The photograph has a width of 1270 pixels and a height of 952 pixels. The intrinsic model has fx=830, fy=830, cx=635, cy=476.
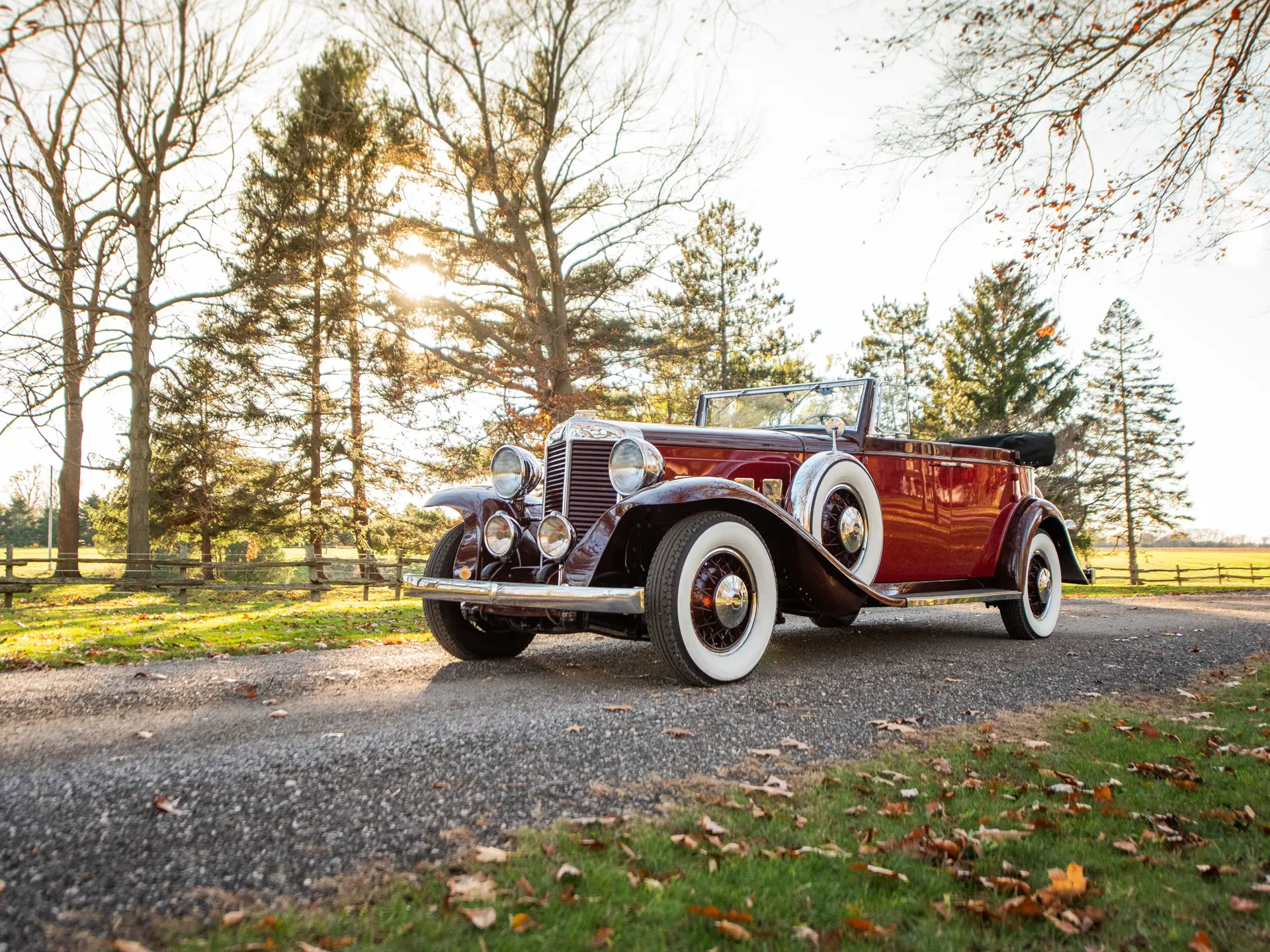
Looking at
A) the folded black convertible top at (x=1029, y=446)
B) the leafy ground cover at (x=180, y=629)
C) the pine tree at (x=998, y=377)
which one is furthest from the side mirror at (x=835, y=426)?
the pine tree at (x=998, y=377)

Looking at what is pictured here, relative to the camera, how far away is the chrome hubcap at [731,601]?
4625 mm

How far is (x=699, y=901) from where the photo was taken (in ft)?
6.62

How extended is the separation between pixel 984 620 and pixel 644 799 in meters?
7.54

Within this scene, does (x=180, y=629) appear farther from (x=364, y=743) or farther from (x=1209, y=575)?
(x=1209, y=575)

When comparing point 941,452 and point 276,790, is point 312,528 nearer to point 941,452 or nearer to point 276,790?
point 941,452

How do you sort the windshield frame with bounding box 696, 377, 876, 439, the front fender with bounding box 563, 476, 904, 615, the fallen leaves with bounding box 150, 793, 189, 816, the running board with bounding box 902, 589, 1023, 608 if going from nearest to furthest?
the fallen leaves with bounding box 150, 793, 189, 816
the front fender with bounding box 563, 476, 904, 615
the running board with bounding box 902, 589, 1023, 608
the windshield frame with bounding box 696, 377, 876, 439

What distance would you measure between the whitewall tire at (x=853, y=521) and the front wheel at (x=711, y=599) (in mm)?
883

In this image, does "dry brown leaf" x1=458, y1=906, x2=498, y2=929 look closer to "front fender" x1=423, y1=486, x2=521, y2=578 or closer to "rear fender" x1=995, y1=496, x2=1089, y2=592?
"front fender" x1=423, y1=486, x2=521, y2=578

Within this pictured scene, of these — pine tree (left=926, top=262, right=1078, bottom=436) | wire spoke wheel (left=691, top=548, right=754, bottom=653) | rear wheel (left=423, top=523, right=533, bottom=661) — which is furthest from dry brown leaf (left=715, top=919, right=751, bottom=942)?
pine tree (left=926, top=262, right=1078, bottom=436)

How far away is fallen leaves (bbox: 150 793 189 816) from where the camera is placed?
242 cm

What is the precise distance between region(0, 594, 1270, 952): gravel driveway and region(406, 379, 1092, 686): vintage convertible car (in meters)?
0.37

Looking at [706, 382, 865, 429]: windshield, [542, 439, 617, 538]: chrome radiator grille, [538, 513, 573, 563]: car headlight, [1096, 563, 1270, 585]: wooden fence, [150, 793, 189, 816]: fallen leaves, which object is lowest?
[1096, 563, 1270, 585]: wooden fence

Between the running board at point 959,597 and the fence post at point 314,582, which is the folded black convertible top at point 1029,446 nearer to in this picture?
the running board at point 959,597

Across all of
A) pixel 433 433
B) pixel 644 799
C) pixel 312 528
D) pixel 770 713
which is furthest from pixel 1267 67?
pixel 312 528
